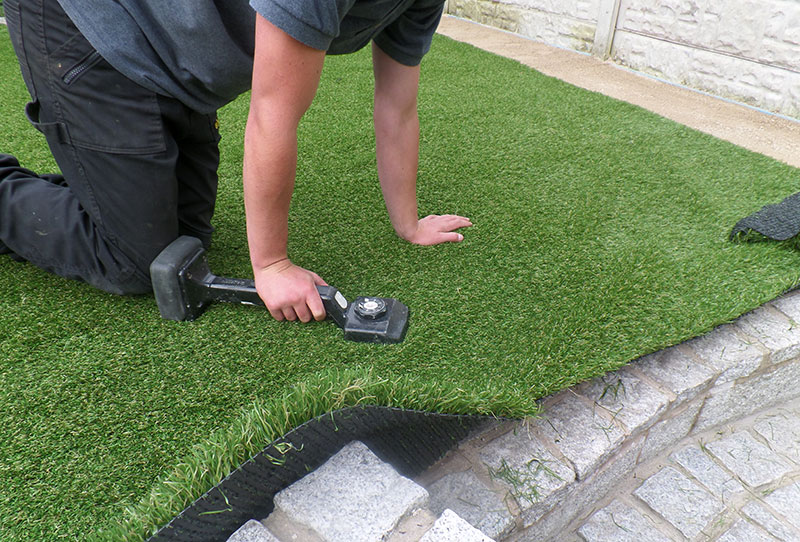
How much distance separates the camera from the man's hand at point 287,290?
1656mm

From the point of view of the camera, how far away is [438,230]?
2.26 m

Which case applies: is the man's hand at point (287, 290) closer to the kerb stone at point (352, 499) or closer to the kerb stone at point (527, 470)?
the kerb stone at point (352, 499)

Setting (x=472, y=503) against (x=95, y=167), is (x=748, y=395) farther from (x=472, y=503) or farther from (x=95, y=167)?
(x=95, y=167)

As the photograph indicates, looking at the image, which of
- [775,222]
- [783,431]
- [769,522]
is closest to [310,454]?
[769,522]

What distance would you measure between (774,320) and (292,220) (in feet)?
6.11

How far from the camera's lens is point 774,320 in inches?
78.8

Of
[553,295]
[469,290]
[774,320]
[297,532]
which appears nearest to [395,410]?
[297,532]

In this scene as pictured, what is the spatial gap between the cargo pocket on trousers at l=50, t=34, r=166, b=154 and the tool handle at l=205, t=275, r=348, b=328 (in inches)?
18.1

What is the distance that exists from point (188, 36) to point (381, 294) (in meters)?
0.97

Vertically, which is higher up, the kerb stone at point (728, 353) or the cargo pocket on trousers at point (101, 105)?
the cargo pocket on trousers at point (101, 105)

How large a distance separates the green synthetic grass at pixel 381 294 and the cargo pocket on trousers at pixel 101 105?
1.77 feet

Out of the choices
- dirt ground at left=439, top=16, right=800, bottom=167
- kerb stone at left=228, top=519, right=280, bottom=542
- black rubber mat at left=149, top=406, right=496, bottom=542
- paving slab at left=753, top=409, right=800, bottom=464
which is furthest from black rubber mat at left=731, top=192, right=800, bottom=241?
kerb stone at left=228, top=519, right=280, bottom=542

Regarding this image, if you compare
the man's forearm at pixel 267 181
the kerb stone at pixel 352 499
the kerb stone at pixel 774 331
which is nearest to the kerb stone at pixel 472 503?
the kerb stone at pixel 352 499

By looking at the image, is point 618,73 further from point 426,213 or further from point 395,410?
point 395,410
